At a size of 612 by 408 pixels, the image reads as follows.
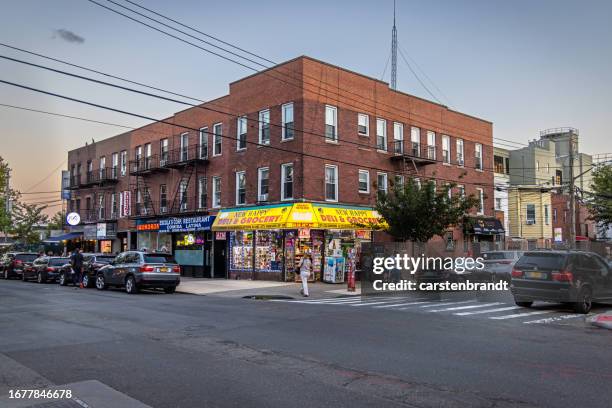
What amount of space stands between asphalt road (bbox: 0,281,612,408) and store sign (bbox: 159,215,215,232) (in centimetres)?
1861

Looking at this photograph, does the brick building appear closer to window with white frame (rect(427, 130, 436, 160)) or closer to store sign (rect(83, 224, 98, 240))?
window with white frame (rect(427, 130, 436, 160))

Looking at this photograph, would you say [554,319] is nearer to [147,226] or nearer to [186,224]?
[186,224]

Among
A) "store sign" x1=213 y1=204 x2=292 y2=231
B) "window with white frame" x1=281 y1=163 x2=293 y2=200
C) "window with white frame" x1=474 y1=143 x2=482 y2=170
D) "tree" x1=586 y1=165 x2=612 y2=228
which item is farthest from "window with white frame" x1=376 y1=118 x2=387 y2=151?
"tree" x1=586 y1=165 x2=612 y2=228

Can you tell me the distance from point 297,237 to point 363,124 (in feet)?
26.7

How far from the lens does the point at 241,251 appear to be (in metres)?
31.6

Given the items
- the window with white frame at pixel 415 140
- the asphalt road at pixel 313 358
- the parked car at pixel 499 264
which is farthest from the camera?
the window with white frame at pixel 415 140

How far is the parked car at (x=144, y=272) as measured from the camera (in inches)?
880

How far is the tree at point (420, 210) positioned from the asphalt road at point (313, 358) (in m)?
11.6

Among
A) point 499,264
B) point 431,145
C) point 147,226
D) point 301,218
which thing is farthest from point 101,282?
point 431,145

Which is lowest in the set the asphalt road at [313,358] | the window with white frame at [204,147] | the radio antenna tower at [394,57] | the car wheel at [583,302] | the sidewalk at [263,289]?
the sidewalk at [263,289]

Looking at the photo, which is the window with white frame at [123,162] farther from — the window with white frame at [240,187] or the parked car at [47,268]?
the window with white frame at [240,187]

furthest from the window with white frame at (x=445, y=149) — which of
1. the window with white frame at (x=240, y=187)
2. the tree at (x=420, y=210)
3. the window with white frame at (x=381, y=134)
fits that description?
the window with white frame at (x=240, y=187)

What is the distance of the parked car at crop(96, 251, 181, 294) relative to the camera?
880 inches

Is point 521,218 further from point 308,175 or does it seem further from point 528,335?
point 528,335
